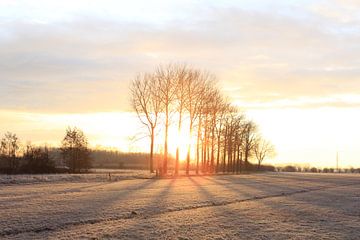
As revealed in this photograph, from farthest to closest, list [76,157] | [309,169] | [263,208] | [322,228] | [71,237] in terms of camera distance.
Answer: [309,169]
[76,157]
[263,208]
[322,228]
[71,237]

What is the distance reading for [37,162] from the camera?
77.3 metres

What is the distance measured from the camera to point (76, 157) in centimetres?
8981

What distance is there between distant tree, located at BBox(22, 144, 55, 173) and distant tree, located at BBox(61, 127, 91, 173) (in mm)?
7648

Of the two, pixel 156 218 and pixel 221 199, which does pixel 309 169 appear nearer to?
pixel 221 199

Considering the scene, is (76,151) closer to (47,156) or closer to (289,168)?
(47,156)

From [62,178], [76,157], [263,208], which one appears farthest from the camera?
[76,157]

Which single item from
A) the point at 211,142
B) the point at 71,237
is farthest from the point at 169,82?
the point at 71,237

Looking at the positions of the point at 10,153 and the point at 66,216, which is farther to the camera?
the point at 10,153

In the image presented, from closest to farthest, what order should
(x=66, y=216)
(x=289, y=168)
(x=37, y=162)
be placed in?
(x=66, y=216)
(x=37, y=162)
(x=289, y=168)

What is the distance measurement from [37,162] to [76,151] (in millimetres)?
13314

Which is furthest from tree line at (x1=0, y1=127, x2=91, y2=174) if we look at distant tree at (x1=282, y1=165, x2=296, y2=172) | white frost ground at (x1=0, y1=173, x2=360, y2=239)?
distant tree at (x1=282, y1=165, x2=296, y2=172)

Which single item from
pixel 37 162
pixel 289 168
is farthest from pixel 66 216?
pixel 289 168

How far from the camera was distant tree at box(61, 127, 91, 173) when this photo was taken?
89500 mm

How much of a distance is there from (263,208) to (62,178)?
3051cm
